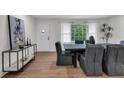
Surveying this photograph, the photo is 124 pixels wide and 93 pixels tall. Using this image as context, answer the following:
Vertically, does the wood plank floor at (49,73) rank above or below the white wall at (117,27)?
below

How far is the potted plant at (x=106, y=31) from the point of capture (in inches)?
345

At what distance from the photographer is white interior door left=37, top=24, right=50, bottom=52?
981 centimetres

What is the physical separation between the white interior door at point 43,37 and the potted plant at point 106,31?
3430 mm

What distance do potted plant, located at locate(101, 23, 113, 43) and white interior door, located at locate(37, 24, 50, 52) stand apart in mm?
3430

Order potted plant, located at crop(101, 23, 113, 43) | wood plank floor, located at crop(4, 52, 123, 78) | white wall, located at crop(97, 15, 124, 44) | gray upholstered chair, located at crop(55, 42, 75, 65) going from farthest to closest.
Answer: potted plant, located at crop(101, 23, 113, 43), white wall, located at crop(97, 15, 124, 44), gray upholstered chair, located at crop(55, 42, 75, 65), wood plank floor, located at crop(4, 52, 123, 78)

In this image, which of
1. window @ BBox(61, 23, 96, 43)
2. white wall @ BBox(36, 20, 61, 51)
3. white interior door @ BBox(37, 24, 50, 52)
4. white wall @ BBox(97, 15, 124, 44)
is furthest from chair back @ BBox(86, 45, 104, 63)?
white interior door @ BBox(37, 24, 50, 52)

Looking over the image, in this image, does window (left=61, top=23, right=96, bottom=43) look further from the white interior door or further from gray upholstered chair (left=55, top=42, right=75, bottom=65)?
gray upholstered chair (left=55, top=42, right=75, bottom=65)

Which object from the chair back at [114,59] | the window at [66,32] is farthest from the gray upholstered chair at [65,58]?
the window at [66,32]

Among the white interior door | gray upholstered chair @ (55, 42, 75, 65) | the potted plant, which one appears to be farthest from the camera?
the white interior door

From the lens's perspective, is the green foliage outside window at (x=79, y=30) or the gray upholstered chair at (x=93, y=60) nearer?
the gray upholstered chair at (x=93, y=60)

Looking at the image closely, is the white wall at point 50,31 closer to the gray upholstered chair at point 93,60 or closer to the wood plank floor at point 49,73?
the wood plank floor at point 49,73
